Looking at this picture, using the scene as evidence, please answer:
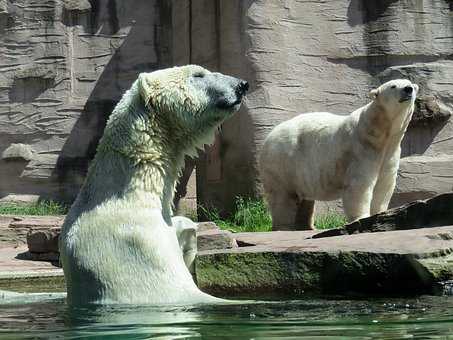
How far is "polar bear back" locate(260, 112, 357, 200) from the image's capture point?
772 cm

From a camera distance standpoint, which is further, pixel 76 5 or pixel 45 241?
pixel 76 5

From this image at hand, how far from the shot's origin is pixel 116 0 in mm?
12109

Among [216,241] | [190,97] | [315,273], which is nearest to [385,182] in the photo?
[216,241]

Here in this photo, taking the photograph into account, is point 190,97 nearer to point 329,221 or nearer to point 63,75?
point 329,221

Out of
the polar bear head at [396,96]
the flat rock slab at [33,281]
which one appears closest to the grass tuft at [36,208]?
the polar bear head at [396,96]

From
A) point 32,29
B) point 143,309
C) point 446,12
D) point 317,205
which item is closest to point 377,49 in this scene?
point 446,12

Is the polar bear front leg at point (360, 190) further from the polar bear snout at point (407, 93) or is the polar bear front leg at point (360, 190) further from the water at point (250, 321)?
the water at point (250, 321)

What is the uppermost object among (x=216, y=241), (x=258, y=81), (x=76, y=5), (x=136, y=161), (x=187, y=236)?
(x=76, y=5)

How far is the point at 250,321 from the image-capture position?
2.69 m

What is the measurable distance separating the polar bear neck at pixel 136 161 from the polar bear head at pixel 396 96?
13.3 feet

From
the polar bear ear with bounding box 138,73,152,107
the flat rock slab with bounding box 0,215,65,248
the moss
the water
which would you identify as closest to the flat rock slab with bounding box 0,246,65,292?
the moss

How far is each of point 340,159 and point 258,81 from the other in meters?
2.53

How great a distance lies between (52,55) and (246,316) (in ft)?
31.8

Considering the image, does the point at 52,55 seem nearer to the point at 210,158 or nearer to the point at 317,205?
the point at 210,158
